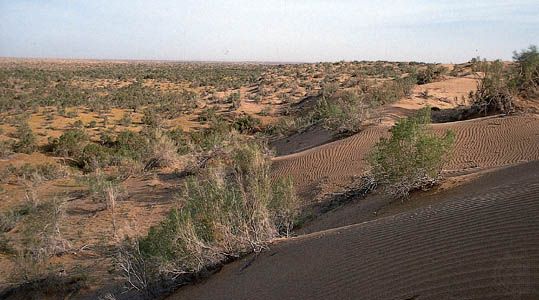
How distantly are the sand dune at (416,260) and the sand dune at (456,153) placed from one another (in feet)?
16.1

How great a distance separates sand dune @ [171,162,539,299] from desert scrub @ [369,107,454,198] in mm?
2487

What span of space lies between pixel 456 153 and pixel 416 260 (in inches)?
345

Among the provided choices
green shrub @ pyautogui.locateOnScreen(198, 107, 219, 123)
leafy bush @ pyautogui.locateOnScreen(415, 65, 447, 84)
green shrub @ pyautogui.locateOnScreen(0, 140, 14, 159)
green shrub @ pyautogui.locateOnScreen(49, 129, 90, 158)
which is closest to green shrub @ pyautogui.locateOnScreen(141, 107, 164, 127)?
green shrub @ pyautogui.locateOnScreen(198, 107, 219, 123)

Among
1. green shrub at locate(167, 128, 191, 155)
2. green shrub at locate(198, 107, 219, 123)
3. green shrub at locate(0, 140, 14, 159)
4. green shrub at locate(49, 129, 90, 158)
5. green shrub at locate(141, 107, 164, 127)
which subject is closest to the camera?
green shrub at locate(0, 140, 14, 159)

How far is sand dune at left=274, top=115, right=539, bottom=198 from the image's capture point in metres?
11.5

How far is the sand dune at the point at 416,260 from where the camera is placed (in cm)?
353

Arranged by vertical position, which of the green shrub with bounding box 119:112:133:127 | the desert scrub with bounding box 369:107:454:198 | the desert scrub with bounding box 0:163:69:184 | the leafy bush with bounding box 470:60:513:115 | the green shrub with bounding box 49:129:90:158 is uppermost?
the leafy bush with bounding box 470:60:513:115

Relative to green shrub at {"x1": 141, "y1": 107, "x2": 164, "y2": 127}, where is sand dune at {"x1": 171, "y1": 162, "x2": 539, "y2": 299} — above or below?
above

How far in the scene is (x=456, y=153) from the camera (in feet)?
40.2

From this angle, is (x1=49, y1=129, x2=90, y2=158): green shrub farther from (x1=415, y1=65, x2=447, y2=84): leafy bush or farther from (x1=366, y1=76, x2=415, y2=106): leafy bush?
(x1=415, y1=65, x2=447, y2=84): leafy bush

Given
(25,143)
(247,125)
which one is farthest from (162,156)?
(247,125)

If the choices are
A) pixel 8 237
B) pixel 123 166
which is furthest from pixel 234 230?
pixel 123 166

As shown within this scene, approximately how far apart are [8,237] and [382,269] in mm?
10482

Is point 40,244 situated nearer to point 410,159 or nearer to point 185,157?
point 185,157
